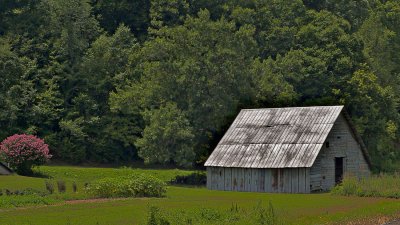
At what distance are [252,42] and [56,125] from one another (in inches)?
856

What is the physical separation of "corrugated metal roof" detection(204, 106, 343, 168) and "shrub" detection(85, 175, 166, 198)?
1164 cm

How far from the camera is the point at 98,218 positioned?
109 feet

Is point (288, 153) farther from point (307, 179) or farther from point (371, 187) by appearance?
point (371, 187)

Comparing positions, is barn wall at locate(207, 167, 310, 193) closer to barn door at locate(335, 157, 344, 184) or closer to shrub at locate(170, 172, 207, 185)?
barn door at locate(335, 157, 344, 184)

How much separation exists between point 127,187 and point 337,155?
19.2 metres

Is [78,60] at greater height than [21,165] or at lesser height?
greater

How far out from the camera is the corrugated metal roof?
55.1m

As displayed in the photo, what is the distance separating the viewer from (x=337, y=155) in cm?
5844

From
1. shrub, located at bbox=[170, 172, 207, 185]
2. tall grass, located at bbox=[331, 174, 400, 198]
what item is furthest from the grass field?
shrub, located at bbox=[170, 172, 207, 185]

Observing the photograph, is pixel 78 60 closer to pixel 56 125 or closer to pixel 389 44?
pixel 56 125

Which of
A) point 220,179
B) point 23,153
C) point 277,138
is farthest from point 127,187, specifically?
point 23,153

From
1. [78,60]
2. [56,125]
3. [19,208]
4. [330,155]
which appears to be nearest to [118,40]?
[78,60]

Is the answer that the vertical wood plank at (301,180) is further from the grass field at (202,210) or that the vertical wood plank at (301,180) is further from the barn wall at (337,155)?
the grass field at (202,210)

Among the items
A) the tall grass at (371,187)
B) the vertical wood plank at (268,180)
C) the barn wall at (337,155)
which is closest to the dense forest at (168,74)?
the barn wall at (337,155)
